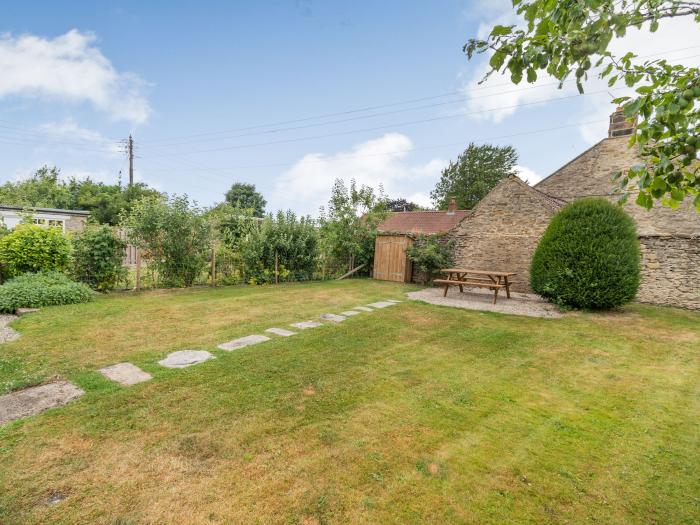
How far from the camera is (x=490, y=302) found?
936 cm

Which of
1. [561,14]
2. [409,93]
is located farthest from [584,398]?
[409,93]

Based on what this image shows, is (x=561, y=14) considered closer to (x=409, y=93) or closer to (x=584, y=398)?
(x=584, y=398)

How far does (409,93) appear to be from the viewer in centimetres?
1955

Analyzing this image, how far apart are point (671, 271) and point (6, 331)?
15107 millimetres

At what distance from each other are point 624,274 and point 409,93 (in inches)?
622

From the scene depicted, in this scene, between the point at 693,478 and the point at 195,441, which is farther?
the point at 195,441

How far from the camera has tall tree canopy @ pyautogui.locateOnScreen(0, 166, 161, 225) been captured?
86.4 ft

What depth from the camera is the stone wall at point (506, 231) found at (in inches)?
446

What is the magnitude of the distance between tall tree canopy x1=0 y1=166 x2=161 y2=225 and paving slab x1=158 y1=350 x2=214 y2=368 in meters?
25.5

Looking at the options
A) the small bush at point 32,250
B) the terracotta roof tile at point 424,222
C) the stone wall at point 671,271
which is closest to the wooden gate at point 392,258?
the stone wall at point 671,271

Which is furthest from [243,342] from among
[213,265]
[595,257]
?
[595,257]

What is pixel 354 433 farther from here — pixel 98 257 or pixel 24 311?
pixel 98 257

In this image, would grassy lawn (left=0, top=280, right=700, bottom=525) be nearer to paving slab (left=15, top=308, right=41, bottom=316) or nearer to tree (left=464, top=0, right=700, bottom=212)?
paving slab (left=15, top=308, right=41, bottom=316)

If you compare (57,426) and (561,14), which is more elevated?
(561,14)
